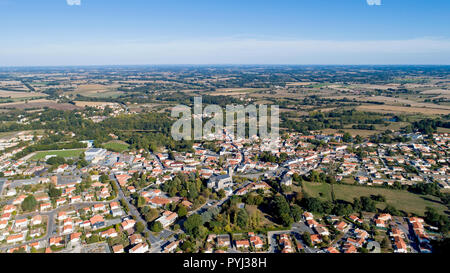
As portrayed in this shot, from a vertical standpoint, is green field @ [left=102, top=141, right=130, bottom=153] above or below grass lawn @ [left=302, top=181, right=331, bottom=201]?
above

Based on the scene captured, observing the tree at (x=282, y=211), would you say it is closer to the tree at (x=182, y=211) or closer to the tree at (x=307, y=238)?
the tree at (x=307, y=238)

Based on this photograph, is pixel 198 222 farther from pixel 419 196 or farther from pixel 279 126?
pixel 279 126

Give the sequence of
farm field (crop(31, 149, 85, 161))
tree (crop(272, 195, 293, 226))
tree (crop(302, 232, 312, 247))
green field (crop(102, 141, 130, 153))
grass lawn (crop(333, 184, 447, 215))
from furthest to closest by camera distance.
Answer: green field (crop(102, 141, 130, 153)) < farm field (crop(31, 149, 85, 161)) < grass lawn (crop(333, 184, 447, 215)) < tree (crop(272, 195, 293, 226)) < tree (crop(302, 232, 312, 247))

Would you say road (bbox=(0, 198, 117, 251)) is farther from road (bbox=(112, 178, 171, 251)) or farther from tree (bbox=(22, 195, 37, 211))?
road (bbox=(112, 178, 171, 251))

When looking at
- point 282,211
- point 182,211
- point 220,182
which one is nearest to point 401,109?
point 220,182
